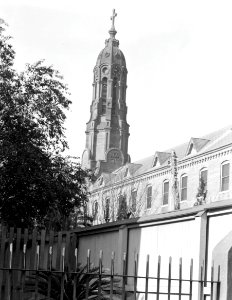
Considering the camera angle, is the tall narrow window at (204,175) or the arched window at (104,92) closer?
the tall narrow window at (204,175)

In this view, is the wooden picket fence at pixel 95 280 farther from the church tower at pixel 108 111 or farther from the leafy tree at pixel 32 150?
the church tower at pixel 108 111

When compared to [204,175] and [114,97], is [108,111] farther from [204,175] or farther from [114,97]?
[204,175]

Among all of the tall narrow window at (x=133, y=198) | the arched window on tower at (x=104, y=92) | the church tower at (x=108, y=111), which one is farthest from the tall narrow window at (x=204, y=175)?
the arched window on tower at (x=104, y=92)

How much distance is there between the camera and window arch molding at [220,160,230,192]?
38.5 m

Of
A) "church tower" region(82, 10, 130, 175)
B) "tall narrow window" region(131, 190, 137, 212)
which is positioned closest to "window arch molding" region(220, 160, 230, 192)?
"tall narrow window" region(131, 190, 137, 212)

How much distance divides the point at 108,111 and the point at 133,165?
2299 centimetres

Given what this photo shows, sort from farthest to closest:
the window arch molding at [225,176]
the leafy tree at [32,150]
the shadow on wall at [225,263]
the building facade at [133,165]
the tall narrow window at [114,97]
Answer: the tall narrow window at [114,97] < the building facade at [133,165] < the window arch molding at [225,176] < the leafy tree at [32,150] < the shadow on wall at [225,263]

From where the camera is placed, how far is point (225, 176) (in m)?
38.8

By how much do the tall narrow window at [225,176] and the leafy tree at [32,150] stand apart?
70.6 ft

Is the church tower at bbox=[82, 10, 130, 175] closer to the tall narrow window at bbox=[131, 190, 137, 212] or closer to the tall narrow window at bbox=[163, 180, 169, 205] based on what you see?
the tall narrow window at bbox=[131, 190, 137, 212]

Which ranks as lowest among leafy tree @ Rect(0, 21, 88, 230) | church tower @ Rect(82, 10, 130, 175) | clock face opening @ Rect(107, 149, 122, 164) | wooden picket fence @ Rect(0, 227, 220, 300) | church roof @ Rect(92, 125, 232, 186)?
wooden picket fence @ Rect(0, 227, 220, 300)

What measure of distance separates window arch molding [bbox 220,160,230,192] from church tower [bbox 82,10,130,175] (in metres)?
36.8

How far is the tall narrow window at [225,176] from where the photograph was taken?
3853 centimetres

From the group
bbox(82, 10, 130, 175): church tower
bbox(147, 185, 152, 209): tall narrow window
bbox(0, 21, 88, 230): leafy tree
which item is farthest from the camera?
bbox(82, 10, 130, 175): church tower
